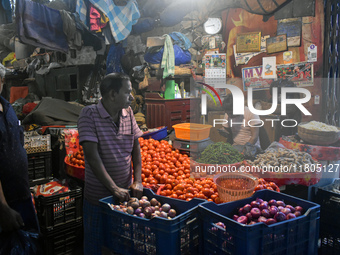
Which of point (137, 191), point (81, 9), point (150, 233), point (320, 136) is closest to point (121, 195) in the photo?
point (137, 191)

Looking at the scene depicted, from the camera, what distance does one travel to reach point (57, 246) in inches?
125

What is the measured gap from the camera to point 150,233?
5.57 ft

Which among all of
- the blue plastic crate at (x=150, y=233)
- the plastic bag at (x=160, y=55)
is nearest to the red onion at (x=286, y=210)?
the blue plastic crate at (x=150, y=233)

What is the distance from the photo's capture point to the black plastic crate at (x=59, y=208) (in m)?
3.03

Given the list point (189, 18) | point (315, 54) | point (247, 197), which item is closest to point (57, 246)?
point (247, 197)

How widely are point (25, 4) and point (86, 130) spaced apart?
4932mm

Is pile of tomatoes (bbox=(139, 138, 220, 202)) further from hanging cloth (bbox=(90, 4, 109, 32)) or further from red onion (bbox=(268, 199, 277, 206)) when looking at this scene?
hanging cloth (bbox=(90, 4, 109, 32))

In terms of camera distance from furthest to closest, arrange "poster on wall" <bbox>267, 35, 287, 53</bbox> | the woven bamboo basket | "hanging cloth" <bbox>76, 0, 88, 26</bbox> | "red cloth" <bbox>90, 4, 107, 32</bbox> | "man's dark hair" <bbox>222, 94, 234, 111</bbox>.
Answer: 1. "red cloth" <bbox>90, 4, 107, 32</bbox>
2. "hanging cloth" <bbox>76, 0, 88, 26</bbox>
3. "man's dark hair" <bbox>222, 94, 234, 111</bbox>
4. "poster on wall" <bbox>267, 35, 287, 53</bbox>
5. the woven bamboo basket

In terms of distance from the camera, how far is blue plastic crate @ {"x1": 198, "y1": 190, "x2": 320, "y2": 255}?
1571 mm

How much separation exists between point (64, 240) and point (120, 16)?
17.0ft

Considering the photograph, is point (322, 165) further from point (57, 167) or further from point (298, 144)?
point (57, 167)

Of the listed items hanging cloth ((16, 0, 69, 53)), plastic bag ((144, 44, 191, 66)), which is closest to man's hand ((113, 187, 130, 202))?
hanging cloth ((16, 0, 69, 53))

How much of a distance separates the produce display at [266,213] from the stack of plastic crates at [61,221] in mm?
2049

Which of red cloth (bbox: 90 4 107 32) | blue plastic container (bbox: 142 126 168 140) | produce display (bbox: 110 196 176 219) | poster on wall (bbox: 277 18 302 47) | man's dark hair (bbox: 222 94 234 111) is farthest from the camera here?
red cloth (bbox: 90 4 107 32)
